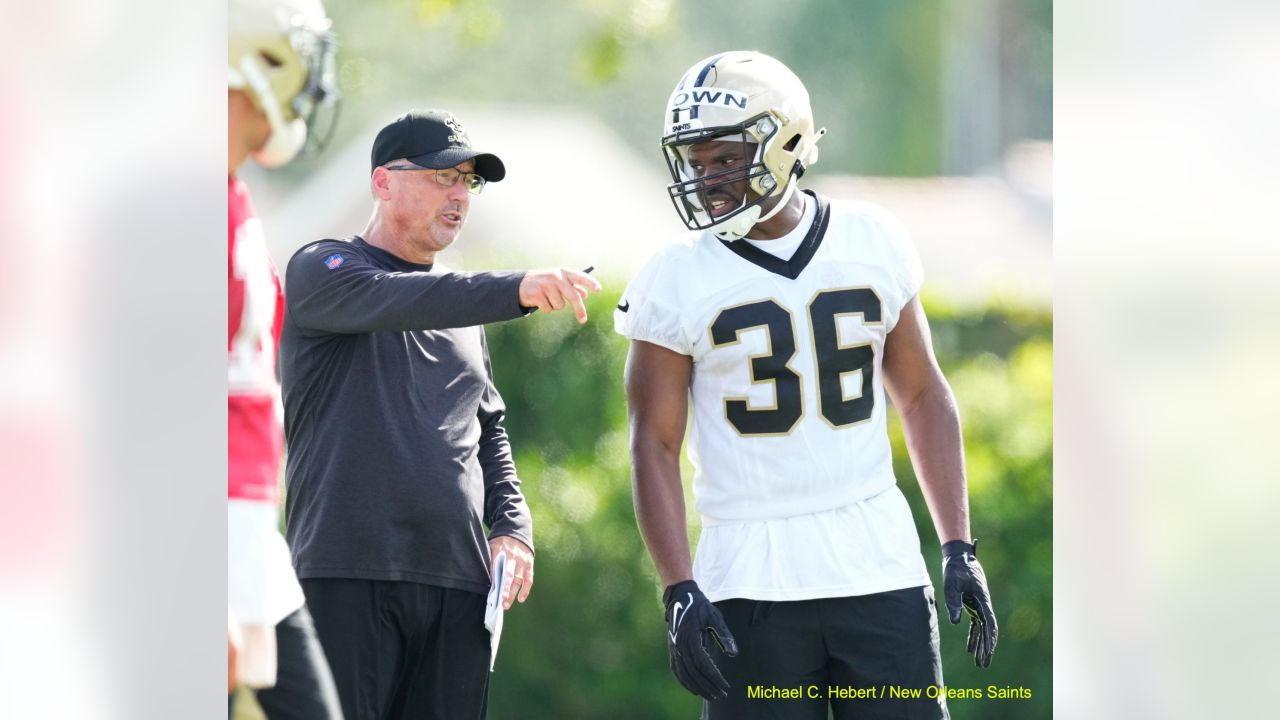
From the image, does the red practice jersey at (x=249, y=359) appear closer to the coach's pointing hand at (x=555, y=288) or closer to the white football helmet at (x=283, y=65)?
the white football helmet at (x=283, y=65)

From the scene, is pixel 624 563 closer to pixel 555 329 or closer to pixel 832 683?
pixel 555 329

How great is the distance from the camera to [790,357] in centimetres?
313

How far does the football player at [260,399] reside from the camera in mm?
2873

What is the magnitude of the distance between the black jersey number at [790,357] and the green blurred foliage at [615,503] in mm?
731

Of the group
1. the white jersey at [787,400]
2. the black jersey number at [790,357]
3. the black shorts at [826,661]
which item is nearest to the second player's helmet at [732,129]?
the white jersey at [787,400]

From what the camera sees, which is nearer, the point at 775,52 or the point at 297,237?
the point at 297,237

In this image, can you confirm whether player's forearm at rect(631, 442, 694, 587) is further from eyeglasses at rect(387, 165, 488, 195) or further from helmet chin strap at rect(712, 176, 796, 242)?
eyeglasses at rect(387, 165, 488, 195)

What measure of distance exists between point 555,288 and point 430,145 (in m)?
0.66

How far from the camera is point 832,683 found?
315 cm

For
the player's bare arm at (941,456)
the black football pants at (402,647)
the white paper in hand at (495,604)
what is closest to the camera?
the black football pants at (402,647)

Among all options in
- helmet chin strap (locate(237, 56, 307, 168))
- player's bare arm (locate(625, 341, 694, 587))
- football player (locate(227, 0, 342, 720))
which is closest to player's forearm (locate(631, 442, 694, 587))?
player's bare arm (locate(625, 341, 694, 587))

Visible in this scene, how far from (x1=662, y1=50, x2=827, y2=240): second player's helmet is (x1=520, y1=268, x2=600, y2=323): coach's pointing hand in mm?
455
